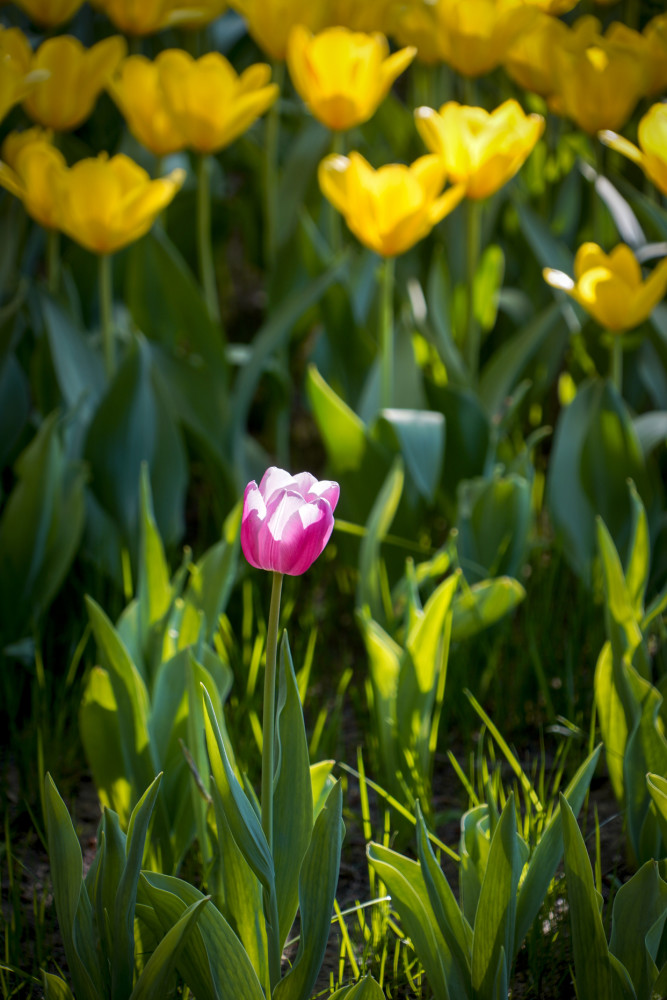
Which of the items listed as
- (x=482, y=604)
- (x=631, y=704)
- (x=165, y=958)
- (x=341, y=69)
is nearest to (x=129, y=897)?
(x=165, y=958)

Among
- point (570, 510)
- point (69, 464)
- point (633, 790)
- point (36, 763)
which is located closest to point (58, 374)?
point (69, 464)

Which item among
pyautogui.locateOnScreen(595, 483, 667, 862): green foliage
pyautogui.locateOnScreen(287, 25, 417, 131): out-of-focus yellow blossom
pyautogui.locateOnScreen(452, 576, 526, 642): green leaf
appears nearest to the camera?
pyautogui.locateOnScreen(595, 483, 667, 862): green foliage

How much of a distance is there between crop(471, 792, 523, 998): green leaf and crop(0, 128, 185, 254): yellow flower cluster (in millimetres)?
942

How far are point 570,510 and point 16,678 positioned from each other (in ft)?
2.76

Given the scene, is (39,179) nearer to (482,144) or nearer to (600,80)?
(482,144)

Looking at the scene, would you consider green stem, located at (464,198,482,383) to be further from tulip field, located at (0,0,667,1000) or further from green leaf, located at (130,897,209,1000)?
green leaf, located at (130,897,209,1000)

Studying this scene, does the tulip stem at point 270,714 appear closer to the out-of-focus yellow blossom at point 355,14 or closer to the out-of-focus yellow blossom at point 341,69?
the out-of-focus yellow blossom at point 341,69

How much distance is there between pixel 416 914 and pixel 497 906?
2.8 inches

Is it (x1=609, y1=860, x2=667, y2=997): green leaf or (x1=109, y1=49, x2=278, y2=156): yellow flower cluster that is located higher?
(x1=109, y1=49, x2=278, y2=156): yellow flower cluster

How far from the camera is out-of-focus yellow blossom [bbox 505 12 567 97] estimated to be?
1.75 metres

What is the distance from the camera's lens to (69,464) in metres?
1.53

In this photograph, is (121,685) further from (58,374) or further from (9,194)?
(9,194)

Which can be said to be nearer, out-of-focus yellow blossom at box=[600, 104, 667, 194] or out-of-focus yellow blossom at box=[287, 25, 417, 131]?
out-of-focus yellow blossom at box=[600, 104, 667, 194]

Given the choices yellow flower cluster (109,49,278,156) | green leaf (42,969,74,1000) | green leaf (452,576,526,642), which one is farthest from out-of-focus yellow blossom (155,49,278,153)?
green leaf (42,969,74,1000)
